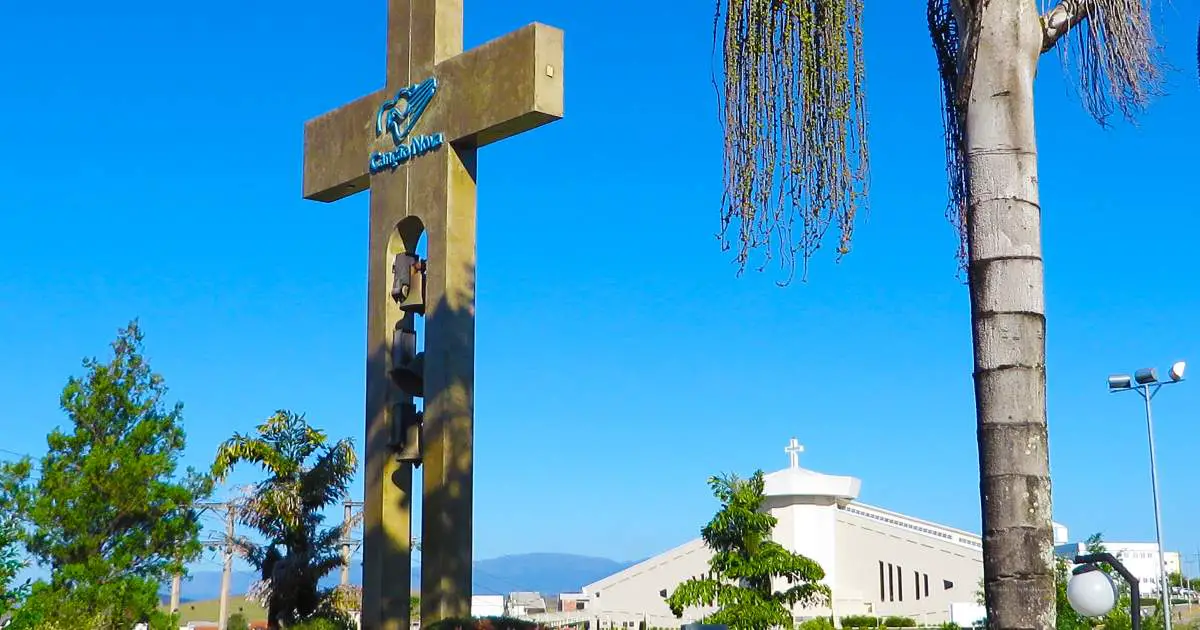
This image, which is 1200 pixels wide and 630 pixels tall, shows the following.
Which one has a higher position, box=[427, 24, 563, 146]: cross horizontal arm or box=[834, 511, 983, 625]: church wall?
box=[427, 24, 563, 146]: cross horizontal arm

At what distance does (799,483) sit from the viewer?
190 ft

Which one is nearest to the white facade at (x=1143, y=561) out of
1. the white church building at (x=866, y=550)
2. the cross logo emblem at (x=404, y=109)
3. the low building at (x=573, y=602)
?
the white church building at (x=866, y=550)

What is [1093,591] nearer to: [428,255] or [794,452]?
[428,255]

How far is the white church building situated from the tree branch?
166 ft

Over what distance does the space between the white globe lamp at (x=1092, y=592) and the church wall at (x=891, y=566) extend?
5121 cm

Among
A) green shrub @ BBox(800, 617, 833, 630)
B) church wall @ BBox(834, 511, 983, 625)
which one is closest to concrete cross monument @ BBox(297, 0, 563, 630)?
green shrub @ BBox(800, 617, 833, 630)

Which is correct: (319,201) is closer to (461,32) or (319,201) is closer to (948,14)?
(461,32)

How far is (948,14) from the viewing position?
664 cm

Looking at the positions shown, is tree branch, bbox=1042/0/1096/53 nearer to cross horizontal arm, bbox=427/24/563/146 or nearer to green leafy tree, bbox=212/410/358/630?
cross horizontal arm, bbox=427/24/563/146

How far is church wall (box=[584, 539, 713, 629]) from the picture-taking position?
64.0 meters

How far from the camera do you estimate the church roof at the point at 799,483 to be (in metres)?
57.8

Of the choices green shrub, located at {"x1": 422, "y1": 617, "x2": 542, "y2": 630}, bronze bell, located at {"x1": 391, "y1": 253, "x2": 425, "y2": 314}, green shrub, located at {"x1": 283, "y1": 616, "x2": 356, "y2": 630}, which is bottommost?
green shrub, located at {"x1": 422, "y1": 617, "x2": 542, "y2": 630}

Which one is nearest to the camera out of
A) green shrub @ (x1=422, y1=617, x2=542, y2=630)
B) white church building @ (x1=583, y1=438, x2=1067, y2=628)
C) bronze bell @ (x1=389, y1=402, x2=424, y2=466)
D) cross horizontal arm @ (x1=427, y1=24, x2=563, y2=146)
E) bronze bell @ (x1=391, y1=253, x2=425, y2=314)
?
green shrub @ (x1=422, y1=617, x2=542, y2=630)

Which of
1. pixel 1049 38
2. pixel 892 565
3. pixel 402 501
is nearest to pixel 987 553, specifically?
pixel 1049 38
